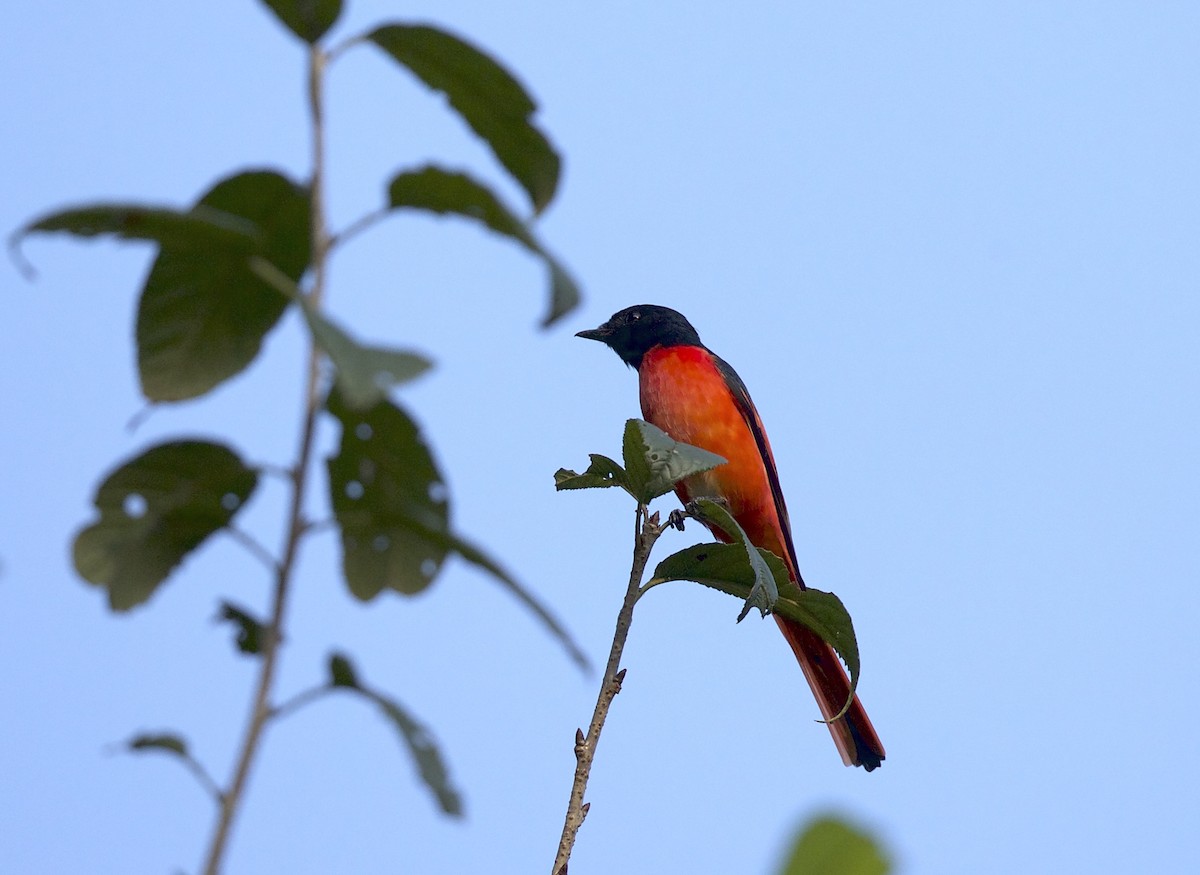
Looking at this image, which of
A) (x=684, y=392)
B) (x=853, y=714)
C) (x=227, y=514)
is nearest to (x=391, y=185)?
(x=227, y=514)

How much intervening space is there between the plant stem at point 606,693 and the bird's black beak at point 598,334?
373 centimetres

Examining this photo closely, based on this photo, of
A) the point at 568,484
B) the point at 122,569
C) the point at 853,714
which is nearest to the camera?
the point at 122,569

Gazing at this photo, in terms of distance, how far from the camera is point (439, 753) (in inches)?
52.6

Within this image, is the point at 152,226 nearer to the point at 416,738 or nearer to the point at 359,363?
the point at 359,363

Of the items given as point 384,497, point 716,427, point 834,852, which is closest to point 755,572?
point 384,497

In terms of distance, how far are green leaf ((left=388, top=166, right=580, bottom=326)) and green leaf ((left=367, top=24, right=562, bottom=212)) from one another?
12 centimetres

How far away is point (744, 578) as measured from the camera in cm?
271

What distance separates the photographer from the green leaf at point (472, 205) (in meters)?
1.29

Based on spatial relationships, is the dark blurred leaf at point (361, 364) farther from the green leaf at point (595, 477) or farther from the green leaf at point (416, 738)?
the green leaf at point (595, 477)

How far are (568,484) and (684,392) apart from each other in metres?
3.02

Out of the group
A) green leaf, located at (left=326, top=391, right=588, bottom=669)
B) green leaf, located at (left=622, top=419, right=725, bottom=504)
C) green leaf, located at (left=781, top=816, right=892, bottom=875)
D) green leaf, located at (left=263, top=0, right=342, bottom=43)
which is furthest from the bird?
green leaf, located at (left=781, top=816, right=892, bottom=875)

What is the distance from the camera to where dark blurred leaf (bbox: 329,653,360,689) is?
53.3 inches

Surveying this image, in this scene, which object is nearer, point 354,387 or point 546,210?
point 354,387

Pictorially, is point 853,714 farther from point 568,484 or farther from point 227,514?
point 227,514
